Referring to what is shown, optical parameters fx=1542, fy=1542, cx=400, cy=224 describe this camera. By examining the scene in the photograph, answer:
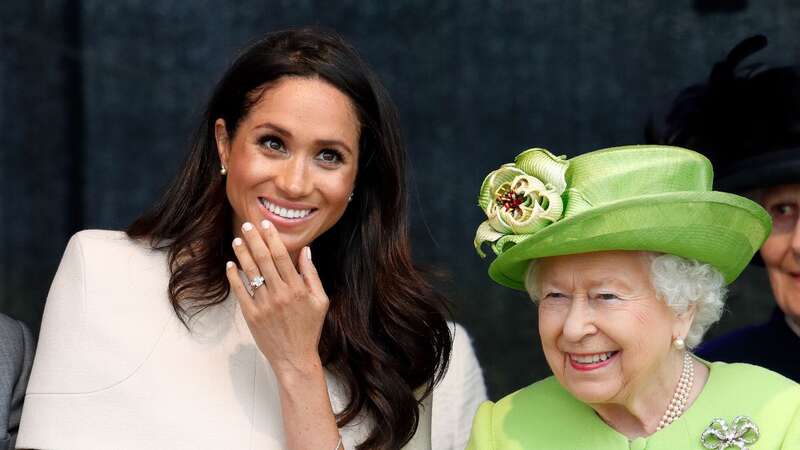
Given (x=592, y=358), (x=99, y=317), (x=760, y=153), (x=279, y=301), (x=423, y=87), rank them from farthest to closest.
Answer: (x=423, y=87) < (x=760, y=153) < (x=99, y=317) < (x=279, y=301) < (x=592, y=358)

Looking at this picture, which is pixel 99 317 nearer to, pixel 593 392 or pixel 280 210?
pixel 280 210

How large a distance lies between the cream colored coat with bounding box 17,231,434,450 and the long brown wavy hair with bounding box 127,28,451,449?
7cm

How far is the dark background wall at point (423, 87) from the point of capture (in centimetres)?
476

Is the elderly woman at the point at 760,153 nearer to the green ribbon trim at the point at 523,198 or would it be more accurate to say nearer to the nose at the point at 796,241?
the nose at the point at 796,241

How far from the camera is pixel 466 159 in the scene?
4883 mm

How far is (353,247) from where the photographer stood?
3.82 meters

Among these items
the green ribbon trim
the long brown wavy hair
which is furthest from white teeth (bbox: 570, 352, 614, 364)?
the long brown wavy hair

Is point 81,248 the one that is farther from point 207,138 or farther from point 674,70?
point 674,70

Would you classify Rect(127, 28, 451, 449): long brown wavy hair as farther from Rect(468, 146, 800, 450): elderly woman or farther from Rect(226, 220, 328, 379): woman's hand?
Rect(468, 146, 800, 450): elderly woman

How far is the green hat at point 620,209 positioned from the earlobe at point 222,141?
2.24 ft

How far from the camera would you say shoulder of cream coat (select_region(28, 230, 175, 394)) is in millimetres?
3461

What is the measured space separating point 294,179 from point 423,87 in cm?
148

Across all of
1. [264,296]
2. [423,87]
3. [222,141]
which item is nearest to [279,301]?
[264,296]

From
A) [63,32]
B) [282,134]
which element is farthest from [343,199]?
[63,32]
